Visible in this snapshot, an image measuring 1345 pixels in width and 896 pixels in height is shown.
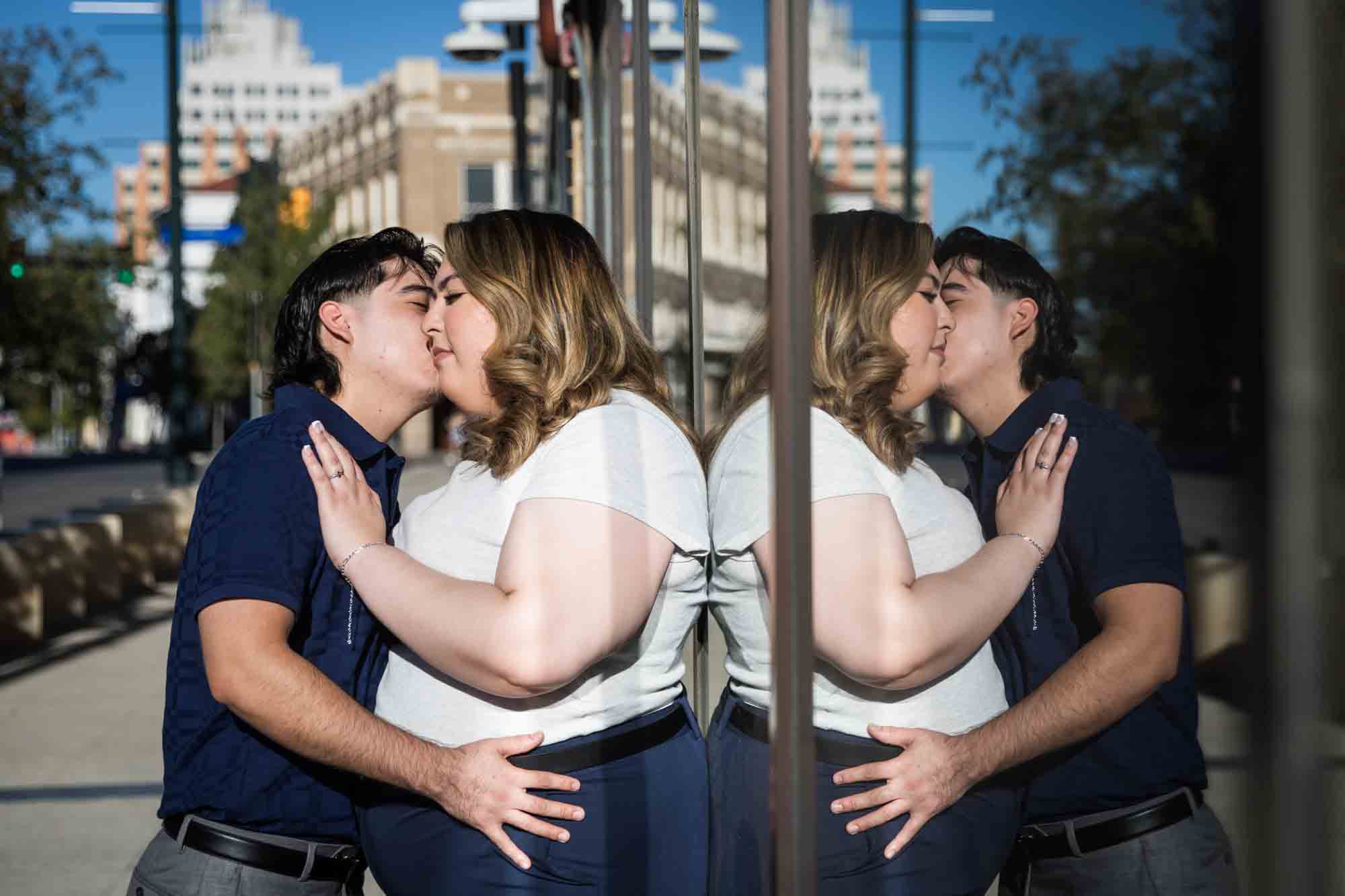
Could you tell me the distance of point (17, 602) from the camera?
911cm

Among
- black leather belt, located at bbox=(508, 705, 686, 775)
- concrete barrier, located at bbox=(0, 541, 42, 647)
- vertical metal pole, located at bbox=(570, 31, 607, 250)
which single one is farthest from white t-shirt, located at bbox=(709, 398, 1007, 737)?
concrete barrier, located at bbox=(0, 541, 42, 647)

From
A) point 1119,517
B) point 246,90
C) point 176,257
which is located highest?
point 246,90

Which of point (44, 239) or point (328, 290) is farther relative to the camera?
point (44, 239)

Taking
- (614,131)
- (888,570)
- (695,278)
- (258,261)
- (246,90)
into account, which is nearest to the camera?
(888,570)

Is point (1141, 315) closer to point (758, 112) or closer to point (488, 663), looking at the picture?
point (758, 112)


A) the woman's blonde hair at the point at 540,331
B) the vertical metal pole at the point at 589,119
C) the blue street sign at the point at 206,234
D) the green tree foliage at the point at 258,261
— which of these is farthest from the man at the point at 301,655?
the green tree foliage at the point at 258,261

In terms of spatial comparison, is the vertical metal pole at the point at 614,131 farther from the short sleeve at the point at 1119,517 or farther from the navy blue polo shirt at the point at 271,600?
the short sleeve at the point at 1119,517

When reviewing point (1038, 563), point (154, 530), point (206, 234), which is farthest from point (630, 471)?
point (206, 234)

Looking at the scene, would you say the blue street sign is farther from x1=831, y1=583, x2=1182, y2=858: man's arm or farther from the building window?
the building window

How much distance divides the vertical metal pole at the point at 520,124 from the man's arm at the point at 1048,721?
10.6m

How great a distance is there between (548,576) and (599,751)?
275 mm

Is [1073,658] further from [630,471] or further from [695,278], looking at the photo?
[695,278]

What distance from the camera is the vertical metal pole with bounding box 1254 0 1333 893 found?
25.8 inches

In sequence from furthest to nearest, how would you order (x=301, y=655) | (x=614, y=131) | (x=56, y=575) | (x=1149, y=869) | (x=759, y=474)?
(x=56, y=575) < (x=614, y=131) < (x=301, y=655) < (x=759, y=474) < (x=1149, y=869)
